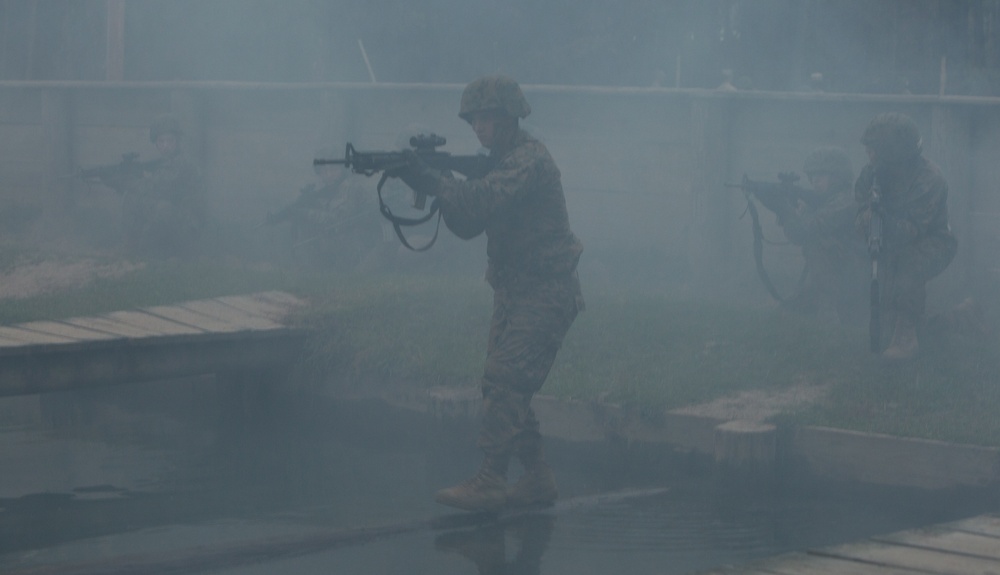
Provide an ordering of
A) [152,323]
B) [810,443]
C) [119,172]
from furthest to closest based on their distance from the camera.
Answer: [119,172] < [152,323] < [810,443]

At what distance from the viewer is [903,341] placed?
26.6ft

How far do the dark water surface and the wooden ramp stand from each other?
48 cm

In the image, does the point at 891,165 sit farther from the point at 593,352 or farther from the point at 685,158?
the point at 685,158

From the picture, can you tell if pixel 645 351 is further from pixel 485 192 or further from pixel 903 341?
pixel 485 192

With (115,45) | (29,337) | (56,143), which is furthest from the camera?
(115,45)

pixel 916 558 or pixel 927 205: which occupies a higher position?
pixel 927 205

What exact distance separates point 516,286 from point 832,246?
408 cm

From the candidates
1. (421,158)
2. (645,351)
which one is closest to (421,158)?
(421,158)

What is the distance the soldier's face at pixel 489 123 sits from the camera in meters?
6.07

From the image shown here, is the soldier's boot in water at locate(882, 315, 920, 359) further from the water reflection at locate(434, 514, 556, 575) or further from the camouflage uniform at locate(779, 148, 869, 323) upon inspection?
the water reflection at locate(434, 514, 556, 575)

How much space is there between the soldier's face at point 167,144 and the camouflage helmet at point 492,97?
7.51 metres

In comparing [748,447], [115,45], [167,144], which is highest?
[115,45]

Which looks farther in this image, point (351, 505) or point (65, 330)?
point (65, 330)

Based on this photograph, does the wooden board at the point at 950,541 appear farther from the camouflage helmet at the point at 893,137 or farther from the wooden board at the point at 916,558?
the camouflage helmet at the point at 893,137
